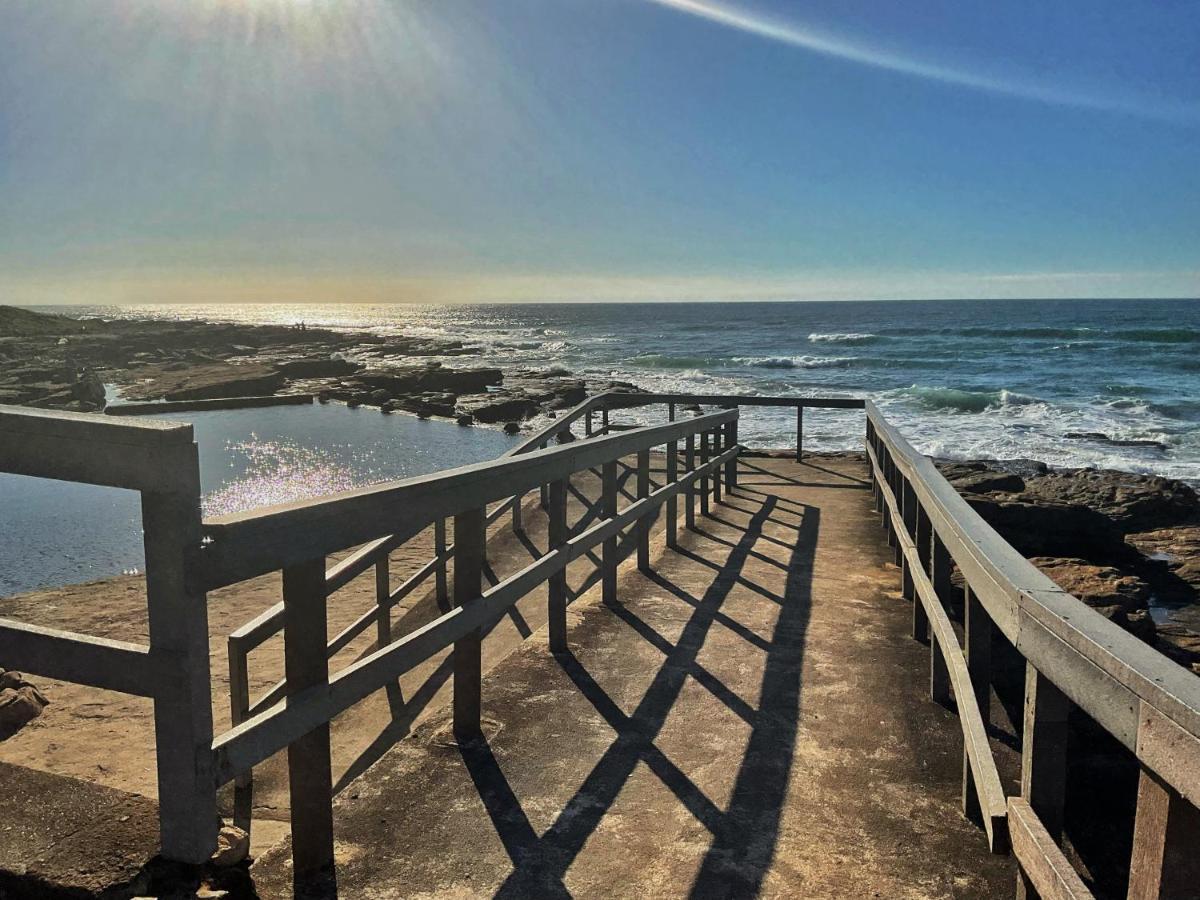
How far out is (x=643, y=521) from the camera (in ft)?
18.3

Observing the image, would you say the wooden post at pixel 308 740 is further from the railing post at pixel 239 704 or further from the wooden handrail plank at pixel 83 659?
the railing post at pixel 239 704

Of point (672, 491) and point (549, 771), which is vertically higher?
point (672, 491)

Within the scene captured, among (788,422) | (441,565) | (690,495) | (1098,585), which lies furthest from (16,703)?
(788,422)

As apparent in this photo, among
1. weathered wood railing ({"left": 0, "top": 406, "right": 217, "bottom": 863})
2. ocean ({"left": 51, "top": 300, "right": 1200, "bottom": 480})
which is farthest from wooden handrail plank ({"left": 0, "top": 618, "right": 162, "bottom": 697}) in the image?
ocean ({"left": 51, "top": 300, "right": 1200, "bottom": 480})

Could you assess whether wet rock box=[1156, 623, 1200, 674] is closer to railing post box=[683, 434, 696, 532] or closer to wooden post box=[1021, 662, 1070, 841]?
railing post box=[683, 434, 696, 532]

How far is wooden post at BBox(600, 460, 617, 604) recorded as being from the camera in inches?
193

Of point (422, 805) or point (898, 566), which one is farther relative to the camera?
point (898, 566)

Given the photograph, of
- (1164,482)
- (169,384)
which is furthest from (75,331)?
(1164,482)

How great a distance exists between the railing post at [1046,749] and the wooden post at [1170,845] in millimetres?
516

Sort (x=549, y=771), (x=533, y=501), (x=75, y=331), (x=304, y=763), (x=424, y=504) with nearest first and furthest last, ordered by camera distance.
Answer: (x=304, y=763)
(x=424, y=504)
(x=549, y=771)
(x=533, y=501)
(x=75, y=331)

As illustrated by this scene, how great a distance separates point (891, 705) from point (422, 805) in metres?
1.95

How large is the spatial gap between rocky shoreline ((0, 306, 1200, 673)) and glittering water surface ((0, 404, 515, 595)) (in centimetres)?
267

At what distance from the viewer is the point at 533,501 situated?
8.83m

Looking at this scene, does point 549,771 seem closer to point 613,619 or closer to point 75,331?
point 613,619
